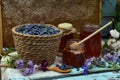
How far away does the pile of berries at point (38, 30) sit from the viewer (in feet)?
3.73

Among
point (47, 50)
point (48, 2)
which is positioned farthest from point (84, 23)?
point (47, 50)

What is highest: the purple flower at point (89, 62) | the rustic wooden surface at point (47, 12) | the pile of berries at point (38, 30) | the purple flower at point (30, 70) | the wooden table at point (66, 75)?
the rustic wooden surface at point (47, 12)

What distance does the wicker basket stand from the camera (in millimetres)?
1100

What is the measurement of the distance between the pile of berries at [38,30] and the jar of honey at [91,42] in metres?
0.13

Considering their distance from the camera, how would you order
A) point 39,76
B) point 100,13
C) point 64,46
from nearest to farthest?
1. point 39,76
2. point 64,46
3. point 100,13

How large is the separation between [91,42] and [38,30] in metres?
0.23

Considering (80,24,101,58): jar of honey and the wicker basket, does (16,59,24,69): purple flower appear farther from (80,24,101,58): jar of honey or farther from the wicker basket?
(80,24,101,58): jar of honey

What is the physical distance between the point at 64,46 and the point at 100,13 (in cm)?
24

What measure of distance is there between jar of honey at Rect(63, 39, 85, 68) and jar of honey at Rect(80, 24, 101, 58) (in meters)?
0.07

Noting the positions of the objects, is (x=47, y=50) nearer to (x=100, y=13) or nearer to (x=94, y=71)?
(x=94, y=71)

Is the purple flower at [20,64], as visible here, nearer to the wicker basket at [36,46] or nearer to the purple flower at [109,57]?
the wicker basket at [36,46]

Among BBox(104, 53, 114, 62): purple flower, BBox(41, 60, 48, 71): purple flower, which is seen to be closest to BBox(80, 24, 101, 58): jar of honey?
BBox(104, 53, 114, 62): purple flower

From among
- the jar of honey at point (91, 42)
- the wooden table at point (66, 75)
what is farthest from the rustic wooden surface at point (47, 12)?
the wooden table at point (66, 75)

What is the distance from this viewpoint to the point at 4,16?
51.5 inches
